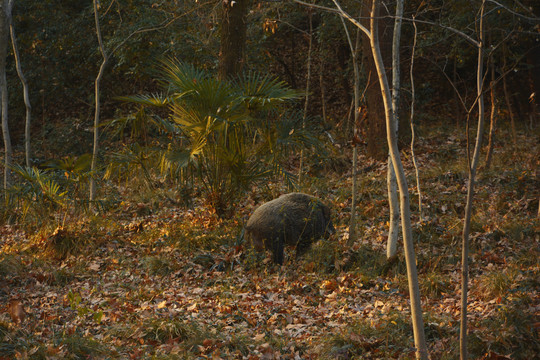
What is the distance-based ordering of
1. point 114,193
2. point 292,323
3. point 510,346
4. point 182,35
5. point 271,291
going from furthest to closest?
1. point 182,35
2. point 114,193
3. point 271,291
4. point 292,323
5. point 510,346

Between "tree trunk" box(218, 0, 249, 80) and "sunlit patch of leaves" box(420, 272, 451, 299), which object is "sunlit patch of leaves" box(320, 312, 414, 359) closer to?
"sunlit patch of leaves" box(420, 272, 451, 299)

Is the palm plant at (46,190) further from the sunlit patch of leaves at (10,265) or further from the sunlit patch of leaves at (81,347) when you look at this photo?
the sunlit patch of leaves at (81,347)

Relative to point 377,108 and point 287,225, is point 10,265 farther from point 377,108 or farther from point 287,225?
point 377,108

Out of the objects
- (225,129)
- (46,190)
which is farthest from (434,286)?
(46,190)

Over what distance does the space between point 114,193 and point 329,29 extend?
732 cm

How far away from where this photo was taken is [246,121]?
792cm

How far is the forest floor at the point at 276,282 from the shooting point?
4746 millimetres

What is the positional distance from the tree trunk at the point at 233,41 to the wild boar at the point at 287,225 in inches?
127

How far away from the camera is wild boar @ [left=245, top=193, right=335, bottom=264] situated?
23.9 feet

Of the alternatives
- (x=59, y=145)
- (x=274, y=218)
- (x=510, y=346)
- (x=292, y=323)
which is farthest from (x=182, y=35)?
(x=510, y=346)

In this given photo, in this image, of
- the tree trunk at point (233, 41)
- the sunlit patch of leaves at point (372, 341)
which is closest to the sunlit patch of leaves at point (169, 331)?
the sunlit patch of leaves at point (372, 341)

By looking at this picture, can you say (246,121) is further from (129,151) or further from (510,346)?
(510,346)

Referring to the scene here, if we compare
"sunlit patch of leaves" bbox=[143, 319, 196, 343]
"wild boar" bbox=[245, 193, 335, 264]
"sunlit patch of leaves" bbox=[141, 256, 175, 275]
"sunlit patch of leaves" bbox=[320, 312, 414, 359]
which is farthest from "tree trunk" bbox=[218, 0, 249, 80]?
"sunlit patch of leaves" bbox=[320, 312, 414, 359]

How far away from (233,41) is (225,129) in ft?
8.97
